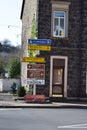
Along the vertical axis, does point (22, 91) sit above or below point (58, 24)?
below

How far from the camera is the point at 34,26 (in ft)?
119

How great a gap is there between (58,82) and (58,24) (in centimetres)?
438

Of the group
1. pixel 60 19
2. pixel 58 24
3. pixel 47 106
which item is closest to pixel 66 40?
pixel 58 24

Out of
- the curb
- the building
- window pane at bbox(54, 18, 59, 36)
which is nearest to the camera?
the curb

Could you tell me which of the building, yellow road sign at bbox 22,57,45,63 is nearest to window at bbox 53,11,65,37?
the building

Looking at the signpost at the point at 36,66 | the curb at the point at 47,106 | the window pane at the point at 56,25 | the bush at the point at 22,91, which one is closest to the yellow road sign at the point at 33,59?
the signpost at the point at 36,66

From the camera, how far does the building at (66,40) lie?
34.0 metres

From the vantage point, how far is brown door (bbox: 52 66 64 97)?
34969 millimetres

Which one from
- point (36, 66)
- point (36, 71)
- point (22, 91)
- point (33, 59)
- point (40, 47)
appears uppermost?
point (40, 47)

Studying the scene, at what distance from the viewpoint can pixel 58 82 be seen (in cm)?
3509

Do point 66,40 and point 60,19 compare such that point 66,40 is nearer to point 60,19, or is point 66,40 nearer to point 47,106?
point 60,19

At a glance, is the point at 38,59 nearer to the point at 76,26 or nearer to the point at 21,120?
the point at 76,26

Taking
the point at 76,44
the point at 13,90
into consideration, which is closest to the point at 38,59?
the point at 76,44

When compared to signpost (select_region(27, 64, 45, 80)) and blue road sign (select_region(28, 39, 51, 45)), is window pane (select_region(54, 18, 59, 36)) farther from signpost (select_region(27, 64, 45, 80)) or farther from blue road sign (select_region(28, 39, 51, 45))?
signpost (select_region(27, 64, 45, 80))
